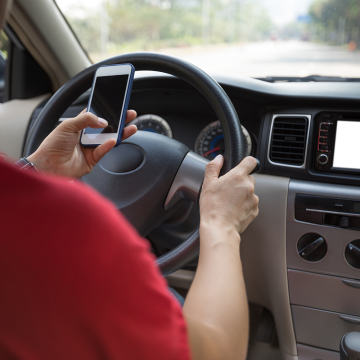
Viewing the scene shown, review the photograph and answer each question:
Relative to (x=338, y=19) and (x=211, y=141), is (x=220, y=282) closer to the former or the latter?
(x=211, y=141)

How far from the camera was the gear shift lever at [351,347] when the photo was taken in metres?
1.13

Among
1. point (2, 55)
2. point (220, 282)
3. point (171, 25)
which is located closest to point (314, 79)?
point (220, 282)

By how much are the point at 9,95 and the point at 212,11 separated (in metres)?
3.50

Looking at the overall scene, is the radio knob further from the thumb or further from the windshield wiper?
Result: the thumb

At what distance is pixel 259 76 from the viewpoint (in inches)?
65.4

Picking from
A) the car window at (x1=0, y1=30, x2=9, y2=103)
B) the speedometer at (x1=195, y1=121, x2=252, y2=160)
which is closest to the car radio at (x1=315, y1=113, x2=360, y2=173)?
the speedometer at (x1=195, y1=121, x2=252, y2=160)

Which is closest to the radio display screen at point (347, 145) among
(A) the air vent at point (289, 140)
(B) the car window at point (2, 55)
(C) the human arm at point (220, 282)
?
(A) the air vent at point (289, 140)

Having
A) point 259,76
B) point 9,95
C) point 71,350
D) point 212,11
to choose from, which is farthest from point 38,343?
point 212,11

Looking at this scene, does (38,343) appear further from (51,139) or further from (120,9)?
(120,9)

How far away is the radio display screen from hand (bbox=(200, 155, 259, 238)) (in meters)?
0.52

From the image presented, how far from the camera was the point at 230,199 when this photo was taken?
0.77 m

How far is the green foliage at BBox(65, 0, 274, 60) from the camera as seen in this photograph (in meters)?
2.16

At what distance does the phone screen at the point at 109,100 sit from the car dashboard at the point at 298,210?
405 mm

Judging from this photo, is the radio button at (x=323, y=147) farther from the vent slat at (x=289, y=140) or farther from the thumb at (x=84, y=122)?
the thumb at (x=84, y=122)
